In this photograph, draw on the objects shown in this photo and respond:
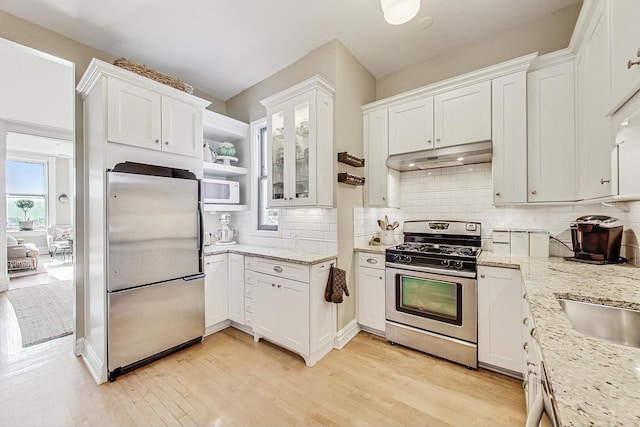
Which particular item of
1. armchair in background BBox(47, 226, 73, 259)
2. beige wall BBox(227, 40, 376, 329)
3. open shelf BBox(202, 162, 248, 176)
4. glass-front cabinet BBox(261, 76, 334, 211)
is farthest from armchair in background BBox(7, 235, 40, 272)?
beige wall BBox(227, 40, 376, 329)

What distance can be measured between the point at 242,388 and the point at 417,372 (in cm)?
149

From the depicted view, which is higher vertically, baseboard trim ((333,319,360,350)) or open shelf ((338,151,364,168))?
A: open shelf ((338,151,364,168))

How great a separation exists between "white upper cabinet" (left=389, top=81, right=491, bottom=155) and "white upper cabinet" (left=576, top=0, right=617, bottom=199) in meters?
0.63

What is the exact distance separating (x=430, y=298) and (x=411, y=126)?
5.97 ft

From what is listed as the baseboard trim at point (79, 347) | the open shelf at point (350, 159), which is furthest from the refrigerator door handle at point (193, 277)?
the open shelf at point (350, 159)

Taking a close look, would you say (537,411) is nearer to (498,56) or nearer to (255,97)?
(498,56)

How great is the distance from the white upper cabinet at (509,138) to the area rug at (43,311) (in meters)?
4.96

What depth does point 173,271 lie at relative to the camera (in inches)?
100

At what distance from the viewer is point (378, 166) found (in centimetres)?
311

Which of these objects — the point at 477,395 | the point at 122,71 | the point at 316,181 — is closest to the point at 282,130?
the point at 316,181

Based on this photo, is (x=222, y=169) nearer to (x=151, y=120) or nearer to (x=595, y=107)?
(x=151, y=120)

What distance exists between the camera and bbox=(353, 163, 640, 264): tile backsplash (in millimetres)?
2240

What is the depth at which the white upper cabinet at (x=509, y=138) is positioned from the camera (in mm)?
2311

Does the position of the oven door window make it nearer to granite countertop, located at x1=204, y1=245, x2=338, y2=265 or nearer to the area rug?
granite countertop, located at x1=204, y1=245, x2=338, y2=265
